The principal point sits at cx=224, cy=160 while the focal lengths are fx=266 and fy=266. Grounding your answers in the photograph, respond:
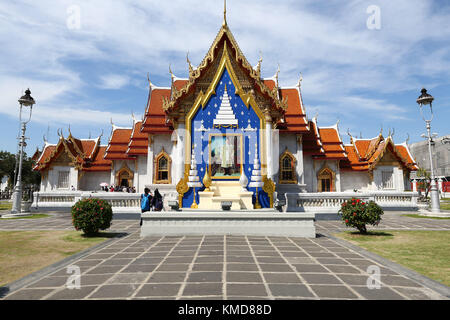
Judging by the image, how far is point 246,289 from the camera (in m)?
4.02

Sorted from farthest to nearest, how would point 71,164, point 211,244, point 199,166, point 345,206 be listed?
point 71,164
point 199,166
point 345,206
point 211,244

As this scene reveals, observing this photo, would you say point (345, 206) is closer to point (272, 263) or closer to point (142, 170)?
point (272, 263)

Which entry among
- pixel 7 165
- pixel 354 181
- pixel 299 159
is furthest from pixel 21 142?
pixel 7 165

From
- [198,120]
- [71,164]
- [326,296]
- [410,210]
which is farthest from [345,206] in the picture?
[71,164]

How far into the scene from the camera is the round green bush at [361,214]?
29.1 feet

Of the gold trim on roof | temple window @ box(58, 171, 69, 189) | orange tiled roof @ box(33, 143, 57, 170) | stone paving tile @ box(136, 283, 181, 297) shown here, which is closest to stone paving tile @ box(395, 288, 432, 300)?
stone paving tile @ box(136, 283, 181, 297)

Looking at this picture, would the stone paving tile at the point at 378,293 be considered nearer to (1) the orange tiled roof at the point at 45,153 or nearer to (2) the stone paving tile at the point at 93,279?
(2) the stone paving tile at the point at 93,279

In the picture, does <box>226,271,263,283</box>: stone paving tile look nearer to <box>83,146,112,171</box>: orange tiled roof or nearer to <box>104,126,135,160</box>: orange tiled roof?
<box>104,126,135,160</box>: orange tiled roof

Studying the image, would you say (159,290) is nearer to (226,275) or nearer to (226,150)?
(226,275)

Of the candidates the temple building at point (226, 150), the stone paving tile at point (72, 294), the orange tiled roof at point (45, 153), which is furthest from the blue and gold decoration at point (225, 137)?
the orange tiled roof at point (45, 153)

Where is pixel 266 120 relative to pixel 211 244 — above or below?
above

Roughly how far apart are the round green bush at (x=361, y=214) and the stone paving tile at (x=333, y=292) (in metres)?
5.53
